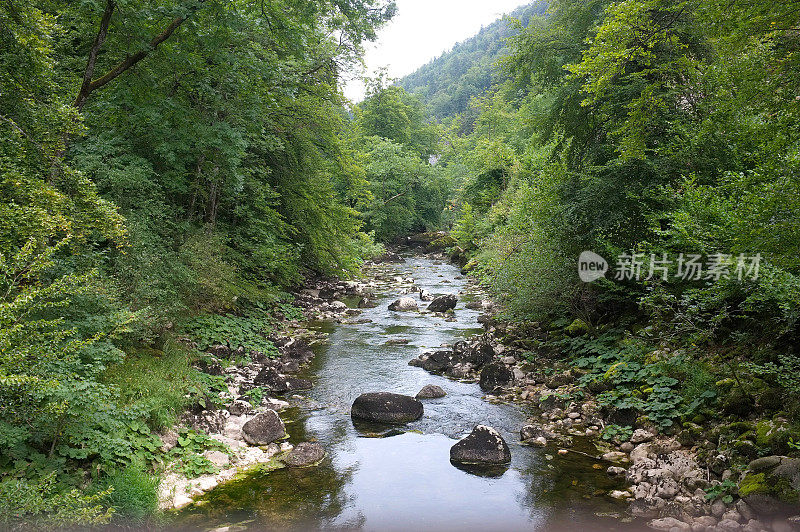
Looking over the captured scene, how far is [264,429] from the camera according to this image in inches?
278

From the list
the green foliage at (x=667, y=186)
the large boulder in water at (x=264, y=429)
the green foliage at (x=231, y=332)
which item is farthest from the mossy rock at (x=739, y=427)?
the green foliage at (x=231, y=332)

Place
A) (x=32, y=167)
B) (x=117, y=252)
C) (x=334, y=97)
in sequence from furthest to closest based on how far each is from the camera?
(x=334, y=97)
(x=117, y=252)
(x=32, y=167)

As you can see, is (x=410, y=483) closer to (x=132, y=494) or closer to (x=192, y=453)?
(x=192, y=453)

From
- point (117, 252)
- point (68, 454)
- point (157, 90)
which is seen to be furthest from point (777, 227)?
point (157, 90)

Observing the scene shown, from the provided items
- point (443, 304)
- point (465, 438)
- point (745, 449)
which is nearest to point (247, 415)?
point (465, 438)

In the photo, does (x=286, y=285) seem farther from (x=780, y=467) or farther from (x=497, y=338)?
(x=780, y=467)

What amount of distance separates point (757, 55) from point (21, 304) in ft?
27.0

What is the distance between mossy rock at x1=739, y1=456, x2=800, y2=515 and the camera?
15.1 ft

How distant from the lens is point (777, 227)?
4270 mm

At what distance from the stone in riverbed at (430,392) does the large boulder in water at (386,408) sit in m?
0.66

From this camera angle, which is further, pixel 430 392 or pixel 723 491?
pixel 430 392

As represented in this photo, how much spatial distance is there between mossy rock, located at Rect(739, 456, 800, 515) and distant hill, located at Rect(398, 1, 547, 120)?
205ft

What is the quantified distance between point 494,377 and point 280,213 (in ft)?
28.8

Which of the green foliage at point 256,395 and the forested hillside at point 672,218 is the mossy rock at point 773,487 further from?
the green foliage at point 256,395
